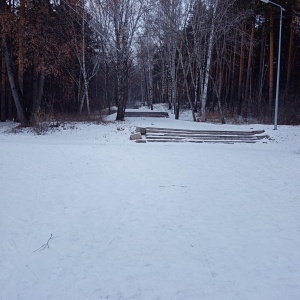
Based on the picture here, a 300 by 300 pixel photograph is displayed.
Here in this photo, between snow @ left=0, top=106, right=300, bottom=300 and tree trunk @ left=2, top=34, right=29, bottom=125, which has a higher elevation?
tree trunk @ left=2, top=34, right=29, bottom=125

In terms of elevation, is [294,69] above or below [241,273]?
above

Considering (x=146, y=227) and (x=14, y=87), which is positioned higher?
(x=14, y=87)

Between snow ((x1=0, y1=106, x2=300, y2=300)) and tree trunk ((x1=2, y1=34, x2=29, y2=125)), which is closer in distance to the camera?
snow ((x1=0, y1=106, x2=300, y2=300))

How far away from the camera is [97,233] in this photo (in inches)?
201

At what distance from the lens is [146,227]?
5355 millimetres

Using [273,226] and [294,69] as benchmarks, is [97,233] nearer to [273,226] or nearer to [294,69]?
[273,226]

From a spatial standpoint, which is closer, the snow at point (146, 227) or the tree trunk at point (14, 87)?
the snow at point (146, 227)

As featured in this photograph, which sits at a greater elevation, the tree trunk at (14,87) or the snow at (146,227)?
the tree trunk at (14,87)

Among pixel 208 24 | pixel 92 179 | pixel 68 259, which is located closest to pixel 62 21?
pixel 208 24

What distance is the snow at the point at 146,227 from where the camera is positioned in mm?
3723

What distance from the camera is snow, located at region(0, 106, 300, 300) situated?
3723 mm

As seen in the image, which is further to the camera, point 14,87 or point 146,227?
point 14,87

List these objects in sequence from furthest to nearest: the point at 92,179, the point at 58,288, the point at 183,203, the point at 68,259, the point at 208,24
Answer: the point at 208,24, the point at 92,179, the point at 183,203, the point at 68,259, the point at 58,288

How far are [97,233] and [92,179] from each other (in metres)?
3.11
